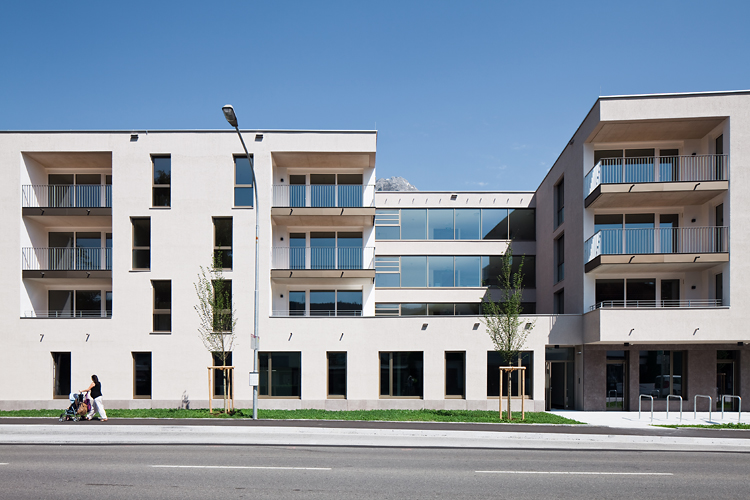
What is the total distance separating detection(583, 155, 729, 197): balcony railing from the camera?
2183cm

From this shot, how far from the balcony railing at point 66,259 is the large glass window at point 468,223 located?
1814 centimetres

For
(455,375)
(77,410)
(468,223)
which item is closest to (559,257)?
(468,223)

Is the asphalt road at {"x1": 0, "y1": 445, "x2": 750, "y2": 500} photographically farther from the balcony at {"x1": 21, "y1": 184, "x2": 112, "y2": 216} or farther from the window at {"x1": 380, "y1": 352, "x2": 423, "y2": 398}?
the balcony at {"x1": 21, "y1": 184, "x2": 112, "y2": 216}

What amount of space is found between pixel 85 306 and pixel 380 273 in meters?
14.8

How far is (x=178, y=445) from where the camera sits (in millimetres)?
13625

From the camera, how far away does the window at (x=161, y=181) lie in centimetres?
2350

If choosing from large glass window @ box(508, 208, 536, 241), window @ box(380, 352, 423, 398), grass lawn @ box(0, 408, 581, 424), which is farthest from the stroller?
large glass window @ box(508, 208, 536, 241)

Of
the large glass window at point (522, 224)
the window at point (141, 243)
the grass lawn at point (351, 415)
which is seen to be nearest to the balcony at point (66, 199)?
the window at point (141, 243)

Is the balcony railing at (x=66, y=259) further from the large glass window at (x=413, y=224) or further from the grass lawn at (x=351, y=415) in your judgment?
the large glass window at (x=413, y=224)

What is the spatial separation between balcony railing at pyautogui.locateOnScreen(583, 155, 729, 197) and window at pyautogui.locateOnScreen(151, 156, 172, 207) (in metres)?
17.5

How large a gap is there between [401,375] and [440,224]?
11.7m

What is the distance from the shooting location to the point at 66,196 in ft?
80.3

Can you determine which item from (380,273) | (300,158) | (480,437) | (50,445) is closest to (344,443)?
(480,437)

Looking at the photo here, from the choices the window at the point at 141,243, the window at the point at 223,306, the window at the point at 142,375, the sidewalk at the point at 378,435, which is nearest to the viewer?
the sidewalk at the point at 378,435
